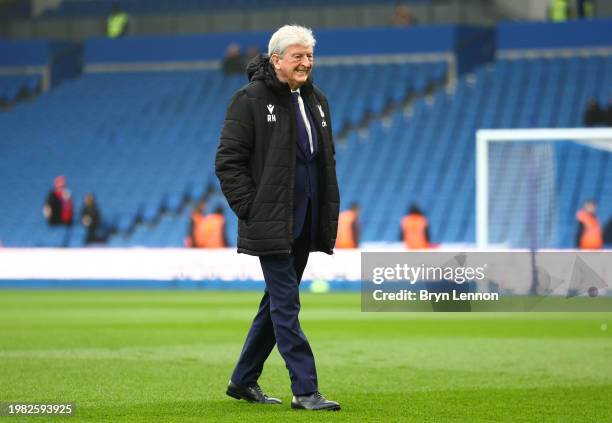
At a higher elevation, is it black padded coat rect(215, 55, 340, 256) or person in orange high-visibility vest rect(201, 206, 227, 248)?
black padded coat rect(215, 55, 340, 256)

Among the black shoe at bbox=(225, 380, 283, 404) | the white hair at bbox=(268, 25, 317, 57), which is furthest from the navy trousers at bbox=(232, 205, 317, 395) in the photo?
the white hair at bbox=(268, 25, 317, 57)

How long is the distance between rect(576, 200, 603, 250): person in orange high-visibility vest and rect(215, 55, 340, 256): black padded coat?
17081mm

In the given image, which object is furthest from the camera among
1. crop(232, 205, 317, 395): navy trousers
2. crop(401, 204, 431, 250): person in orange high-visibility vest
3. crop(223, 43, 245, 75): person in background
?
crop(223, 43, 245, 75): person in background

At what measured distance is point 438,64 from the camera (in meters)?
34.0

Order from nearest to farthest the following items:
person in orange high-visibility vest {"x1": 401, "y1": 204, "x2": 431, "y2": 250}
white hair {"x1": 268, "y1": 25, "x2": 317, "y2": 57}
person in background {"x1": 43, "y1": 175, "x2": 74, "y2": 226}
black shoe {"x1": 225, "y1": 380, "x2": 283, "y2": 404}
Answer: white hair {"x1": 268, "y1": 25, "x2": 317, "y2": 57} → black shoe {"x1": 225, "y1": 380, "x2": 283, "y2": 404} → person in orange high-visibility vest {"x1": 401, "y1": 204, "x2": 431, "y2": 250} → person in background {"x1": 43, "y1": 175, "x2": 74, "y2": 226}

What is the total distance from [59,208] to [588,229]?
12363mm

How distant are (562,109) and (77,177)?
11869 millimetres

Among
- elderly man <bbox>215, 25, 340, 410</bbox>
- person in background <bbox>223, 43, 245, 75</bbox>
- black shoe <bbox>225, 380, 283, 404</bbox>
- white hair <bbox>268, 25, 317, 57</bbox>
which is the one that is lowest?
black shoe <bbox>225, 380, 283, 404</bbox>

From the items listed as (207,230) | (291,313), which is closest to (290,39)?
(291,313)

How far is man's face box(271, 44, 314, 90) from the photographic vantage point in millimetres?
7664

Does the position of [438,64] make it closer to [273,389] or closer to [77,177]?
[77,177]

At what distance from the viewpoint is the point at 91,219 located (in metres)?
30.0

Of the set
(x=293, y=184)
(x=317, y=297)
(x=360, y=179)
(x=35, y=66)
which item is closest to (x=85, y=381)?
(x=293, y=184)

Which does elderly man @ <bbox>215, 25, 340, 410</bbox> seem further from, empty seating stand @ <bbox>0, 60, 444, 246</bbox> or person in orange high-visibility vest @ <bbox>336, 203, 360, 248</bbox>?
empty seating stand @ <bbox>0, 60, 444, 246</bbox>
